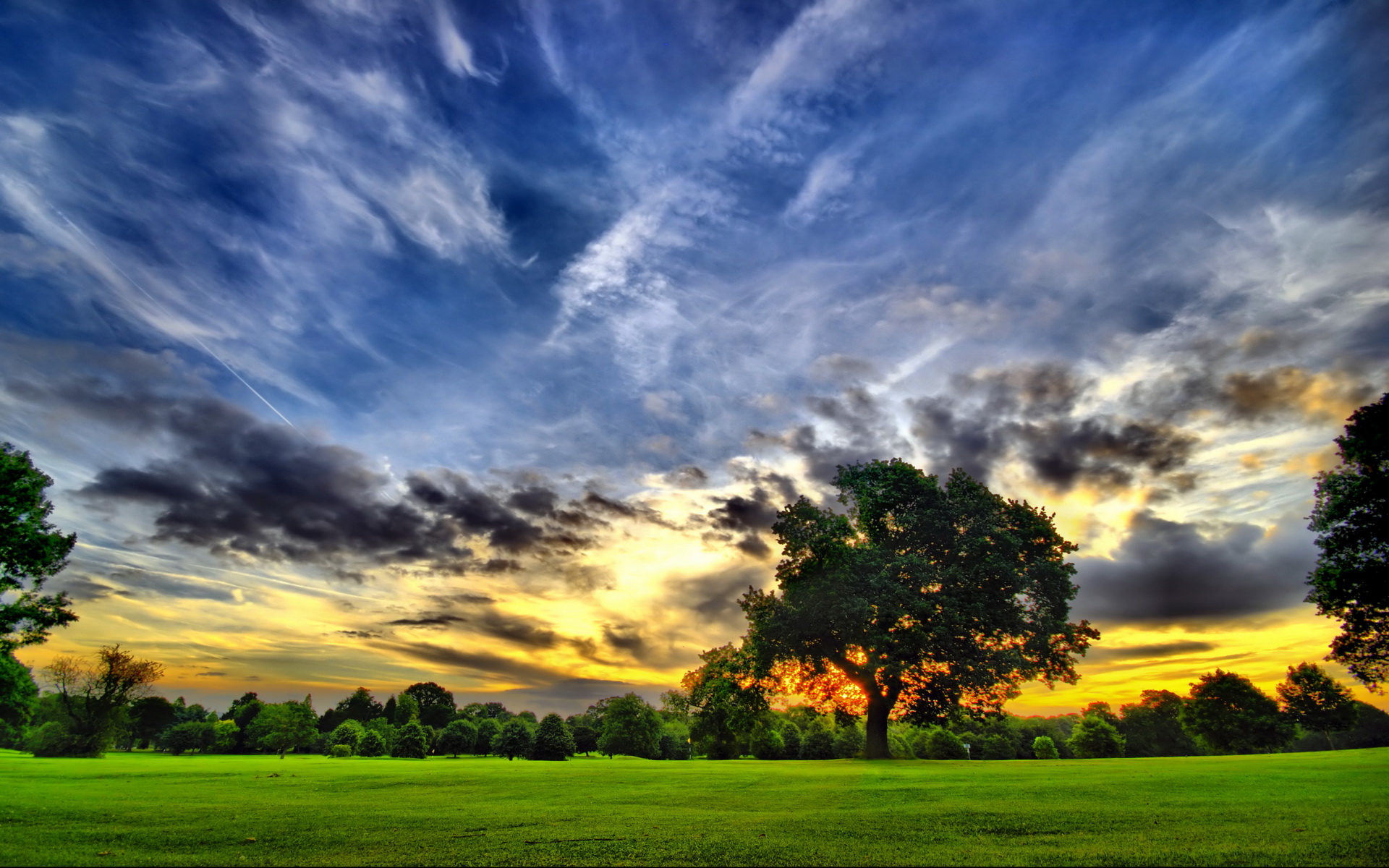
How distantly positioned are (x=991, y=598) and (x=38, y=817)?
42972 millimetres

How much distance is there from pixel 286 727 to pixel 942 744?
10837cm

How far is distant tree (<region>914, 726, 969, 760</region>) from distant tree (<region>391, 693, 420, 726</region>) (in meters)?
103

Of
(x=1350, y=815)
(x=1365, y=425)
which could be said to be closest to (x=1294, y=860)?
(x=1350, y=815)

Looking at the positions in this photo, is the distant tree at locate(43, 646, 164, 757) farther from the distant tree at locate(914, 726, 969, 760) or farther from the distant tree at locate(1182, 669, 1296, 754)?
the distant tree at locate(1182, 669, 1296, 754)

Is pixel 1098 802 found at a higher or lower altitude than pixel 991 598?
lower

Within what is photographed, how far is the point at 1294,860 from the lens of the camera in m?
8.90

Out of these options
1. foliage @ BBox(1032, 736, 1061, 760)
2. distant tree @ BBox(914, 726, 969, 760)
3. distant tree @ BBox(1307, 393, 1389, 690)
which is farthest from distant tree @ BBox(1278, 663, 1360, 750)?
distant tree @ BBox(1307, 393, 1389, 690)


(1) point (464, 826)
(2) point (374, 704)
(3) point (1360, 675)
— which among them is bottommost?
(2) point (374, 704)

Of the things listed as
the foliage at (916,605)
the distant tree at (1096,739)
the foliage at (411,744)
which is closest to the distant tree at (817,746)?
the distant tree at (1096,739)

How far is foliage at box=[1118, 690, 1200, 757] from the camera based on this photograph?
104 meters

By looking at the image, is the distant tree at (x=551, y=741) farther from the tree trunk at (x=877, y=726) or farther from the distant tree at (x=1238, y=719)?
the distant tree at (x=1238, y=719)

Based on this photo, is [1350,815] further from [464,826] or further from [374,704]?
[374,704]

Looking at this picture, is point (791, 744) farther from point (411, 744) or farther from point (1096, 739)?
point (411, 744)

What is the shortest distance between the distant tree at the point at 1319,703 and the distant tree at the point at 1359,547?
84.3 meters
